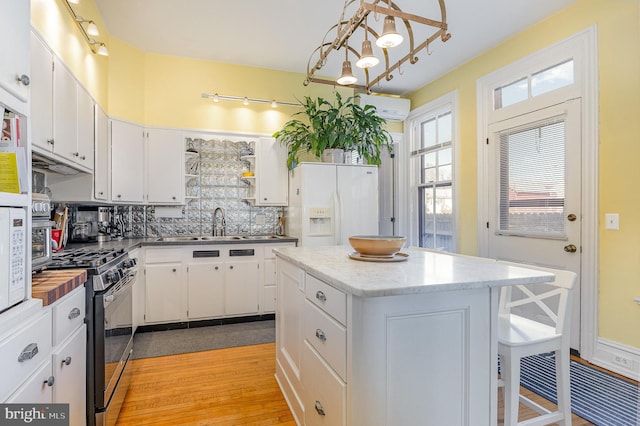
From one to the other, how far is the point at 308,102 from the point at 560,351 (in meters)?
3.51

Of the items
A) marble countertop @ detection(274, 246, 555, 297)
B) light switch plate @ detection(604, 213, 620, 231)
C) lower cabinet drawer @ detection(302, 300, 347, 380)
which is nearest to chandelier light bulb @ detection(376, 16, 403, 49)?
marble countertop @ detection(274, 246, 555, 297)

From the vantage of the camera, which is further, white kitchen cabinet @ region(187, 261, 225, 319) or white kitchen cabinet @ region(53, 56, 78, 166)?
white kitchen cabinet @ region(187, 261, 225, 319)

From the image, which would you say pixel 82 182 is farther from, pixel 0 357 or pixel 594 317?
pixel 594 317

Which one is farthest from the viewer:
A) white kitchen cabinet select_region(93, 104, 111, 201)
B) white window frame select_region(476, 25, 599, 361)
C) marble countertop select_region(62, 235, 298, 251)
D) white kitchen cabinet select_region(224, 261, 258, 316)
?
white kitchen cabinet select_region(224, 261, 258, 316)

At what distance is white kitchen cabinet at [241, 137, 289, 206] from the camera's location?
167 inches

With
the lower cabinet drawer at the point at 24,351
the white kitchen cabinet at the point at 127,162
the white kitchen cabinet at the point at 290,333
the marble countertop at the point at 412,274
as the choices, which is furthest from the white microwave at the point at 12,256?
the white kitchen cabinet at the point at 127,162

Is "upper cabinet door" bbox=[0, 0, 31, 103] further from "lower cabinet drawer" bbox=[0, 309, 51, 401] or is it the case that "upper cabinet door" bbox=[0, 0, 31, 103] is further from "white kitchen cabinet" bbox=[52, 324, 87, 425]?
"white kitchen cabinet" bbox=[52, 324, 87, 425]

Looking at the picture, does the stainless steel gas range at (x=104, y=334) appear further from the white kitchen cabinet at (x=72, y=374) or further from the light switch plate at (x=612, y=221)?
the light switch plate at (x=612, y=221)

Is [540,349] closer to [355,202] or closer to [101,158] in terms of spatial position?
[355,202]

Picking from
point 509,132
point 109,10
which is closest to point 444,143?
point 509,132

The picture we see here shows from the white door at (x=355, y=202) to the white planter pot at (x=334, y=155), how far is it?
0.31 feet

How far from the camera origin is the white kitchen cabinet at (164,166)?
388 centimetres

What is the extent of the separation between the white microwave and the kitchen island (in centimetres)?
110

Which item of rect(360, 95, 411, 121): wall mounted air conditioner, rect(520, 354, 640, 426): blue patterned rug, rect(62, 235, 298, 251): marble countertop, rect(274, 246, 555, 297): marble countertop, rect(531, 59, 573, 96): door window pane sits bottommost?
rect(520, 354, 640, 426): blue patterned rug
